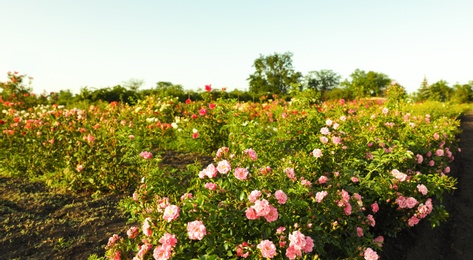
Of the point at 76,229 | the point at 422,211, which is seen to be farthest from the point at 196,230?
the point at 422,211

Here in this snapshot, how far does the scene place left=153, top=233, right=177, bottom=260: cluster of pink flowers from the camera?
2.02 metres

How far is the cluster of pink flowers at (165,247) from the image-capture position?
2.02m

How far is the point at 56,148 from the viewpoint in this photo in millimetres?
5625

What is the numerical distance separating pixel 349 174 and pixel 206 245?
1.59 m

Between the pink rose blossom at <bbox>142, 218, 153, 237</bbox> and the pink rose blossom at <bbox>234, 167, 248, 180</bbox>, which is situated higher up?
the pink rose blossom at <bbox>234, 167, 248, 180</bbox>

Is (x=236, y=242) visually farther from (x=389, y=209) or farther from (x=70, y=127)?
(x=70, y=127)

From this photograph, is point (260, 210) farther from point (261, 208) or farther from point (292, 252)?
point (292, 252)

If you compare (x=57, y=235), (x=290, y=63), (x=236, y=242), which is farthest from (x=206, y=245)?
(x=290, y=63)

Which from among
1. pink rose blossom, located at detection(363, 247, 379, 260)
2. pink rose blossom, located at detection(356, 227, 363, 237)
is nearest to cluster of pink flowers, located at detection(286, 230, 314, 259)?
pink rose blossom, located at detection(363, 247, 379, 260)

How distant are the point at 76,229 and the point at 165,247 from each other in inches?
84.5

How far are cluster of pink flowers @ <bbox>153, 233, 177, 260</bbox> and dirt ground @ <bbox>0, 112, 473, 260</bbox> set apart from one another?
4.70 ft

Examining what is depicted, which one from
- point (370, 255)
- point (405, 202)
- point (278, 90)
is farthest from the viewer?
point (278, 90)

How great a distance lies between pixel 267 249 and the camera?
2027 mm

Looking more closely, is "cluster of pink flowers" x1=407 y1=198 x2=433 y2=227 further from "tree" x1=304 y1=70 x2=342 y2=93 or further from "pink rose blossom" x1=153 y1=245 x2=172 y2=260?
"tree" x1=304 y1=70 x2=342 y2=93
